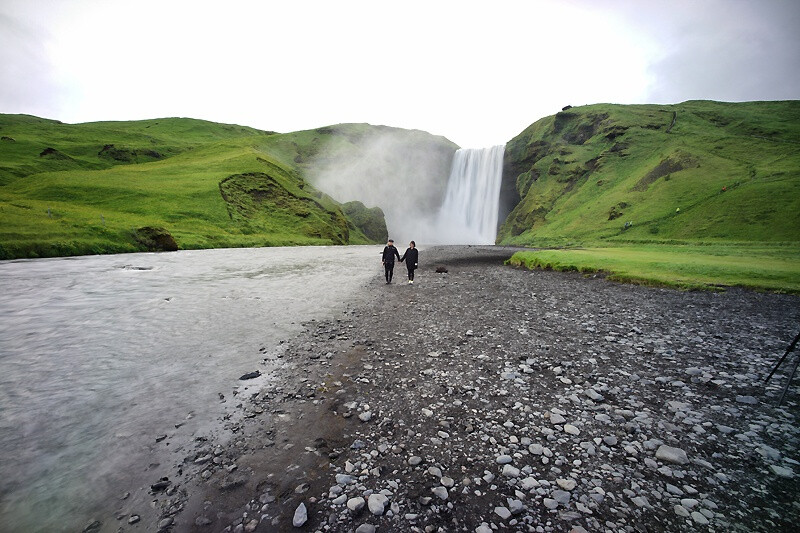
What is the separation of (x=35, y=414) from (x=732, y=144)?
131 meters

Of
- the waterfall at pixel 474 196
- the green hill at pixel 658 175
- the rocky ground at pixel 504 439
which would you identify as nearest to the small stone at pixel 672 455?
the rocky ground at pixel 504 439

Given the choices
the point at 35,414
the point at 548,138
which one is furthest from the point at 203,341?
the point at 548,138

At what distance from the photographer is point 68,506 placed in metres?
4.52

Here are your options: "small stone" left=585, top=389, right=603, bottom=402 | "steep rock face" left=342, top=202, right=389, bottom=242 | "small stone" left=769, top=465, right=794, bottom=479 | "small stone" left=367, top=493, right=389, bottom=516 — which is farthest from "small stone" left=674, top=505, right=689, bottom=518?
"steep rock face" left=342, top=202, right=389, bottom=242

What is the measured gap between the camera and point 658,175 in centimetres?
8206

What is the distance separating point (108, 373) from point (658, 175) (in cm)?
10858

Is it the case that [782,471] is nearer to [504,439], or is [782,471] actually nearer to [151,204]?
[504,439]

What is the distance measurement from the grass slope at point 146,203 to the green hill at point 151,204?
0.19 m

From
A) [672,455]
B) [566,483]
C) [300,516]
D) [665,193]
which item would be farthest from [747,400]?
[665,193]

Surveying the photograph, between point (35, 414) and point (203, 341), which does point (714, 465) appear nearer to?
point (35, 414)

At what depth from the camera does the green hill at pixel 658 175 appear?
5678cm

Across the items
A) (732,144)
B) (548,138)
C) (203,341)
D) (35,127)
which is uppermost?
(35,127)

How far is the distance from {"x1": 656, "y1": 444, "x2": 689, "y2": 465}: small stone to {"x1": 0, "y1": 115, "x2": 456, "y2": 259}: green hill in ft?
180

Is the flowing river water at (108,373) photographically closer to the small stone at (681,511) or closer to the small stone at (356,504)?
the small stone at (356,504)
